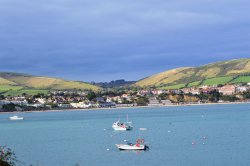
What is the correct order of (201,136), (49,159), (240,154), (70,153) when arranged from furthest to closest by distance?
(201,136) < (70,153) < (49,159) < (240,154)

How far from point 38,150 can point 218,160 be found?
21.4m

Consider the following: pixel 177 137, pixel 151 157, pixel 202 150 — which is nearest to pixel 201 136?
pixel 177 137

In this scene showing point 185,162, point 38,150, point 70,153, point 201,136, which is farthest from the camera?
point 201,136

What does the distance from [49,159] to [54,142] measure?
18155 mm

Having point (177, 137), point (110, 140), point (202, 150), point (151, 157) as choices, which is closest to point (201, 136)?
point (177, 137)

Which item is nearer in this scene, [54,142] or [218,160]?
[218,160]

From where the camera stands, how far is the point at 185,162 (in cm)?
4262

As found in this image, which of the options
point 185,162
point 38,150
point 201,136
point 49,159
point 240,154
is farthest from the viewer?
point 201,136

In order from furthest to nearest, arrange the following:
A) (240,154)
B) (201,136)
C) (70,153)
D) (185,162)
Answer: (201,136) → (70,153) → (240,154) → (185,162)

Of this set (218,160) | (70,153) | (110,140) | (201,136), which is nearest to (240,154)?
(218,160)

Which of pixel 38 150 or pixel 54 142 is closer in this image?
pixel 38 150

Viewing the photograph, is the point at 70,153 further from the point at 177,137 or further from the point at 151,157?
the point at 177,137

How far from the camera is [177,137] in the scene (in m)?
66.2

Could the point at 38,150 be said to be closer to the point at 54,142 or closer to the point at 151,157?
the point at 54,142
